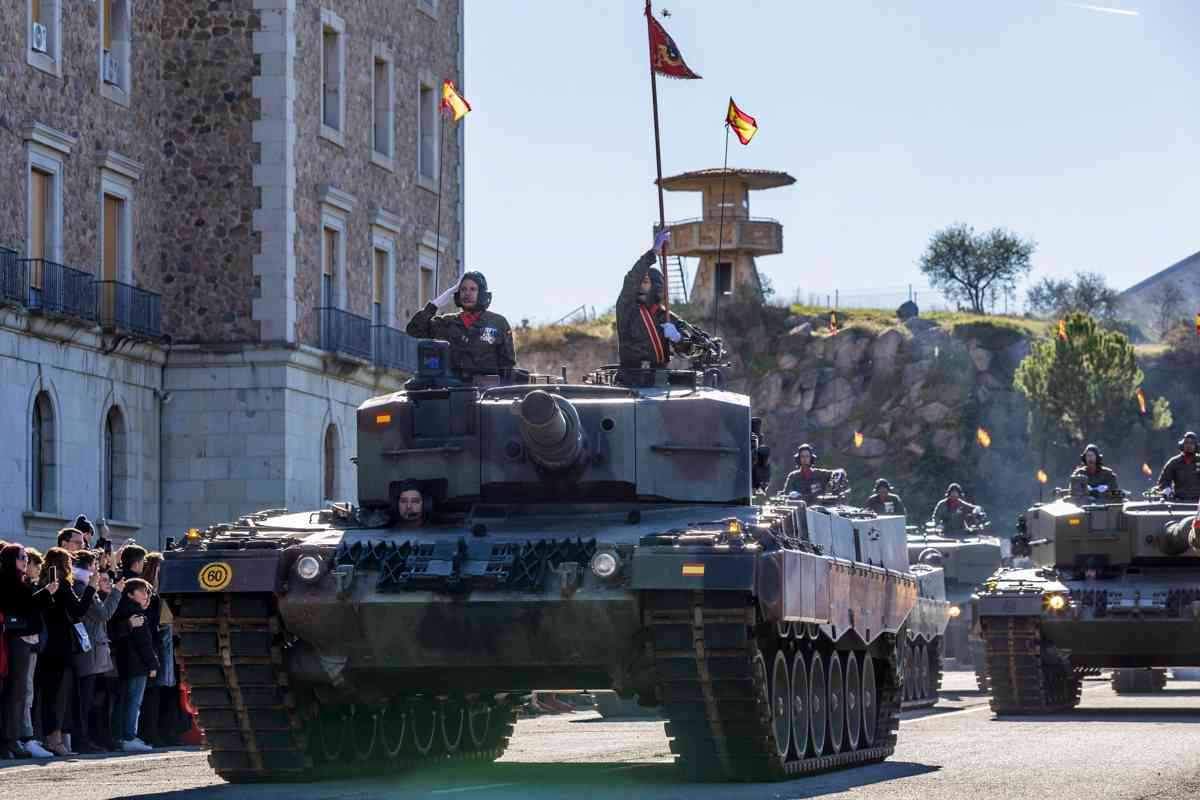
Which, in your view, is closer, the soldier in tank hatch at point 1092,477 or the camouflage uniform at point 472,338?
the camouflage uniform at point 472,338

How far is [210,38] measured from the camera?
1683 inches

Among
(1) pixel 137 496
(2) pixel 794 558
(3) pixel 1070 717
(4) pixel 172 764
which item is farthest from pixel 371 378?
(2) pixel 794 558

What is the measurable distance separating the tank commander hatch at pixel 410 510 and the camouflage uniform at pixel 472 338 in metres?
1.65

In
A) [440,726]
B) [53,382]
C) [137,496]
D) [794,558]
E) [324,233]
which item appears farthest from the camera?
[324,233]

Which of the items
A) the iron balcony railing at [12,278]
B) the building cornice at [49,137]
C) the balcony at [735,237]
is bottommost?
the iron balcony railing at [12,278]

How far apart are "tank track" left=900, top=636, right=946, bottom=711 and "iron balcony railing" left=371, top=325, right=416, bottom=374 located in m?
16.5

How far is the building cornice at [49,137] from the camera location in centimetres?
3709

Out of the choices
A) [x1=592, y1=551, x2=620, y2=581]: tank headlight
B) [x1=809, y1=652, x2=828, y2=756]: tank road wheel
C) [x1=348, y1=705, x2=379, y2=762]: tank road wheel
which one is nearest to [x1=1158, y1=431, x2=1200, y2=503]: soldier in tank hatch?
[x1=809, y1=652, x2=828, y2=756]: tank road wheel

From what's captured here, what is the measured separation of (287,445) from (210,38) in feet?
23.4

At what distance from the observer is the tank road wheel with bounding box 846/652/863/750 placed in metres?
19.9

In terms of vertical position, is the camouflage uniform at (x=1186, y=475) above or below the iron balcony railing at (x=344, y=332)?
below

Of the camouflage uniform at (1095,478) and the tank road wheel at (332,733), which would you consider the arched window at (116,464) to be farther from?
the tank road wheel at (332,733)

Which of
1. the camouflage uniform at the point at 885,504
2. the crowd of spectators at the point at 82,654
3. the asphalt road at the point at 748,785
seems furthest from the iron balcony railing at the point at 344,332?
the crowd of spectators at the point at 82,654

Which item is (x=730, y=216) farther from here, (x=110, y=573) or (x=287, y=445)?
(x=110, y=573)
